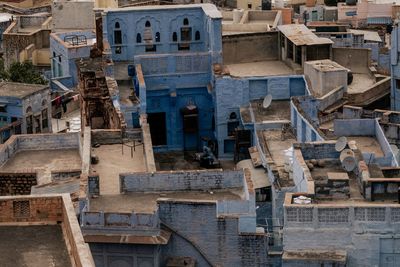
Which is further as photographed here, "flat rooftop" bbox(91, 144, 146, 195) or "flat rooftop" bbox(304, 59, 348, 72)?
"flat rooftop" bbox(304, 59, 348, 72)

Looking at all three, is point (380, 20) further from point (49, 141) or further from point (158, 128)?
point (49, 141)

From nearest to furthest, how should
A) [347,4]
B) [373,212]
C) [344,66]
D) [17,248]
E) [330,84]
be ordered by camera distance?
[17,248] < [373,212] < [330,84] < [344,66] < [347,4]

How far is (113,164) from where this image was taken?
36.8 m

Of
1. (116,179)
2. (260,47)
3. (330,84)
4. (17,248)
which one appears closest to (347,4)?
(260,47)

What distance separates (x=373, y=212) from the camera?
94.8 feet

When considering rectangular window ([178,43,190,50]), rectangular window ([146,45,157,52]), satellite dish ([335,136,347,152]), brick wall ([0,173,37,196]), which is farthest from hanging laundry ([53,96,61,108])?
satellite dish ([335,136,347,152])

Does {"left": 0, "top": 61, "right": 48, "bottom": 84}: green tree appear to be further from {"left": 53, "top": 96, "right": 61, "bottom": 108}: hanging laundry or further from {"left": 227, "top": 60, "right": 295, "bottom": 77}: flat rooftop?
{"left": 227, "top": 60, "right": 295, "bottom": 77}: flat rooftop

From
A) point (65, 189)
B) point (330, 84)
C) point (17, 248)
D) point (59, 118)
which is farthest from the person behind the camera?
point (59, 118)

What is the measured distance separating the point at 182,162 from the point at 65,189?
1392 centimetres

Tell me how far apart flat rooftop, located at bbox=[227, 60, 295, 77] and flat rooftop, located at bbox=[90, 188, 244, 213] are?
54.8 feet

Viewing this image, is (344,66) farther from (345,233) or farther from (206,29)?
(345,233)

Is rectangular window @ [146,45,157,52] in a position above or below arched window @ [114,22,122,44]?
below

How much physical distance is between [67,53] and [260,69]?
14.3m

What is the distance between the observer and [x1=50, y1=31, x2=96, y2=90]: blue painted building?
60.6 meters
